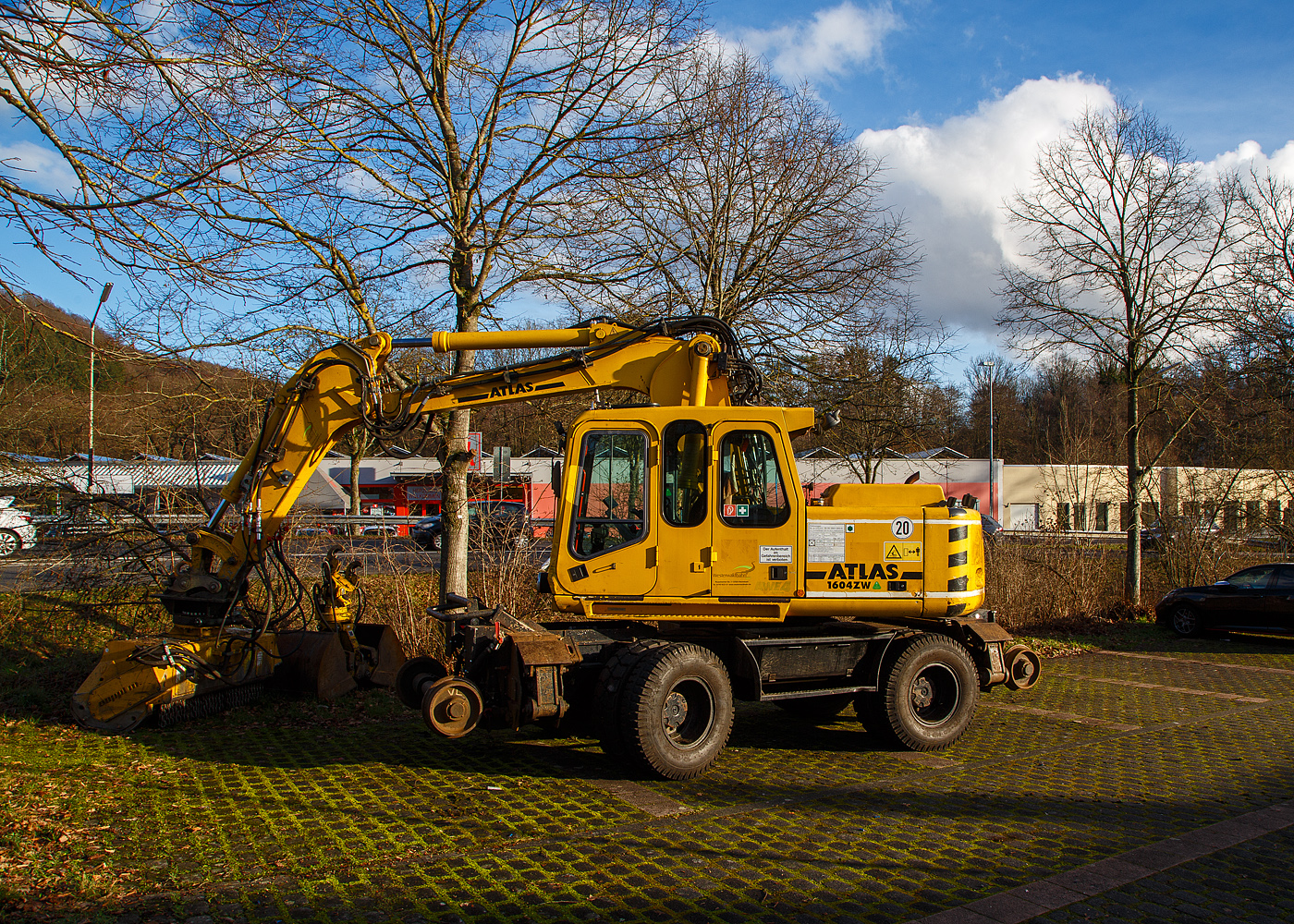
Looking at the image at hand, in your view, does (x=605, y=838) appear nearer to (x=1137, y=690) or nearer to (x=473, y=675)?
(x=473, y=675)

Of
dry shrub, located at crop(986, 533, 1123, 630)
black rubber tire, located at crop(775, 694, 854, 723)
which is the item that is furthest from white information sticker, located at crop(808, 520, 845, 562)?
dry shrub, located at crop(986, 533, 1123, 630)

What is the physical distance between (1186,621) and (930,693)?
1004cm

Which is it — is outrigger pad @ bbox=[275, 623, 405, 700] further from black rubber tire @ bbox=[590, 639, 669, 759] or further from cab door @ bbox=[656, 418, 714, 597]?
cab door @ bbox=[656, 418, 714, 597]

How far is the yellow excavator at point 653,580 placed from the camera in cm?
652

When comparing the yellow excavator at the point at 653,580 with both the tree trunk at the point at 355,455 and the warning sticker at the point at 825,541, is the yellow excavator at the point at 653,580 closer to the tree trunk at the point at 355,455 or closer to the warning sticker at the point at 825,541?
the warning sticker at the point at 825,541

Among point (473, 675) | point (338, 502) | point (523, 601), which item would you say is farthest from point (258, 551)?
point (338, 502)

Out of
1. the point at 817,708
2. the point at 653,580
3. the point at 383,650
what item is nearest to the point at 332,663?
the point at 383,650

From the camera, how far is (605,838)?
5.09 metres

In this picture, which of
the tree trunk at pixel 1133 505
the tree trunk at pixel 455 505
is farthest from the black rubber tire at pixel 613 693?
the tree trunk at pixel 1133 505

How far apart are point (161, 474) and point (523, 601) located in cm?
523

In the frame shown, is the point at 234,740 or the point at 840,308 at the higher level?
the point at 840,308

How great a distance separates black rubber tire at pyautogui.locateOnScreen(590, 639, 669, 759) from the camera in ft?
20.7

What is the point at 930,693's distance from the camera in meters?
7.67

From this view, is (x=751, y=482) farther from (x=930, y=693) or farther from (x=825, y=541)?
(x=930, y=693)
